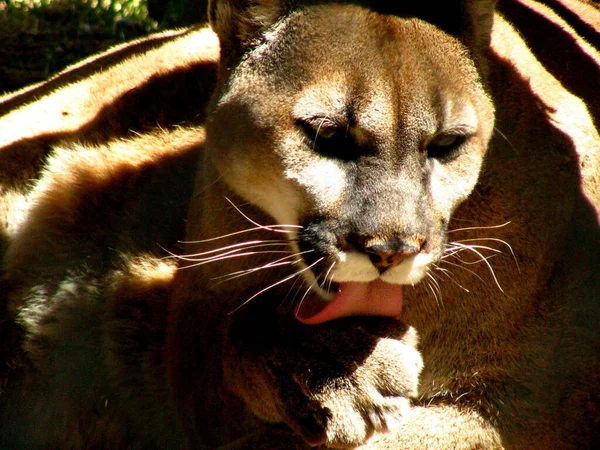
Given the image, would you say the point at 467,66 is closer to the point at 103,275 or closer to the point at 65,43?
the point at 103,275

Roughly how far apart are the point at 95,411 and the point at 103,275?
47cm

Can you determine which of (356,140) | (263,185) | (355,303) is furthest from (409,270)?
(263,185)

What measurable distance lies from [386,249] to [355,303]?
327 millimetres

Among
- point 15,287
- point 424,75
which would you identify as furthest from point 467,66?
point 15,287

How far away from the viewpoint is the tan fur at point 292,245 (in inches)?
93.0

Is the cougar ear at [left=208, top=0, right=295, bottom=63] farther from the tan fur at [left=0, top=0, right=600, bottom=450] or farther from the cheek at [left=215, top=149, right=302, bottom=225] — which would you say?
the cheek at [left=215, top=149, right=302, bottom=225]

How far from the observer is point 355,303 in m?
2.45

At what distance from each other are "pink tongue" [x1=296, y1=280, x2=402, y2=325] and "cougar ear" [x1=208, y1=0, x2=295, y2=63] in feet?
2.36

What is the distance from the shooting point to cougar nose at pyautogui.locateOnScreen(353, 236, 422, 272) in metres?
2.16

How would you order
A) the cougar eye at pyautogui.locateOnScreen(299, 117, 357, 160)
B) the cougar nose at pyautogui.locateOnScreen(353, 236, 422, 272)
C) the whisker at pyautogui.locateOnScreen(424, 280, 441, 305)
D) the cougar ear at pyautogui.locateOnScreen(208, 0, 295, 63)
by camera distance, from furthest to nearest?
the whisker at pyautogui.locateOnScreen(424, 280, 441, 305), the cougar ear at pyautogui.locateOnScreen(208, 0, 295, 63), the cougar eye at pyautogui.locateOnScreen(299, 117, 357, 160), the cougar nose at pyautogui.locateOnScreen(353, 236, 422, 272)

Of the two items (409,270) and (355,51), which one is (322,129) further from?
(409,270)

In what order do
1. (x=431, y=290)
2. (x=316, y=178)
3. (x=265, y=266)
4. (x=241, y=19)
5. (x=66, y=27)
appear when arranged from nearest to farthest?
1. (x=316, y=178)
2. (x=265, y=266)
3. (x=241, y=19)
4. (x=431, y=290)
5. (x=66, y=27)

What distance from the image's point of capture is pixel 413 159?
2.28 meters

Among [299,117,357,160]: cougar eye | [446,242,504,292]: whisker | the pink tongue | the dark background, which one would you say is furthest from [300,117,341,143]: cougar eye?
the dark background
